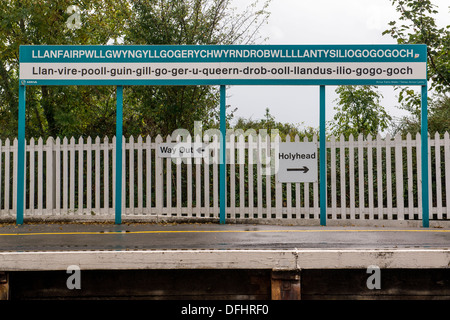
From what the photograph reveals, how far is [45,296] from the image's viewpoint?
519 centimetres

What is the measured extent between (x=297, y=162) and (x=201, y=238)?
133 inches

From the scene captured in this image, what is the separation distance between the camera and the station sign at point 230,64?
29.1 feet

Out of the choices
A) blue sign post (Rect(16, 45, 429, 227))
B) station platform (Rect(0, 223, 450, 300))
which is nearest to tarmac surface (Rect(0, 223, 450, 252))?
station platform (Rect(0, 223, 450, 300))

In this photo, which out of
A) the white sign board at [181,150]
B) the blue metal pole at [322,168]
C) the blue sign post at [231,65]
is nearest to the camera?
the blue sign post at [231,65]

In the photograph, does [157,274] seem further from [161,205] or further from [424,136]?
[424,136]

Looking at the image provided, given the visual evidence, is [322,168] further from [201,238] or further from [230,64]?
[201,238]

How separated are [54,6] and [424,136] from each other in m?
9.47

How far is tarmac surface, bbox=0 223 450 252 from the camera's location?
6191 millimetres

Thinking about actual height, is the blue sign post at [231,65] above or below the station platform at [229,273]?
above

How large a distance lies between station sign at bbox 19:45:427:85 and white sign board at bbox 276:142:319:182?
131 cm

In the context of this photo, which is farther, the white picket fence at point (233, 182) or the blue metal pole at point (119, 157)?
the white picket fence at point (233, 182)

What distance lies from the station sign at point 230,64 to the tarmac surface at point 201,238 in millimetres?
2756

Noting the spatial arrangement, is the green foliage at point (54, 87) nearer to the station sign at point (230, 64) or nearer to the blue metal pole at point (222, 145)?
the station sign at point (230, 64)


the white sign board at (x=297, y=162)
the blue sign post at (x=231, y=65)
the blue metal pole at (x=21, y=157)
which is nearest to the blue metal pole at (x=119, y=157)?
the blue sign post at (x=231, y=65)
